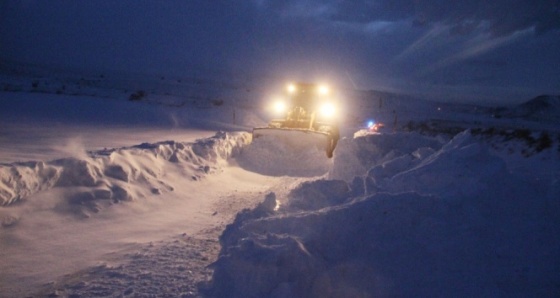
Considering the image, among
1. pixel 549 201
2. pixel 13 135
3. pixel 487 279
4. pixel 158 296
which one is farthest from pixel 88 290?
pixel 13 135

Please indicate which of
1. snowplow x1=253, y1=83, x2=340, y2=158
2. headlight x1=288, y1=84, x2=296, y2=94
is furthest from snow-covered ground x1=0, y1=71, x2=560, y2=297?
headlight x1=288, y1=84, x2=296, y2=94

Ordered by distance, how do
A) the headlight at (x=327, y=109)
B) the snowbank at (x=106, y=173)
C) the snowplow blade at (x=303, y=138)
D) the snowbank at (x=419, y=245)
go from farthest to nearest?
the headlight at (x=327, y=109), the snowplow blade at (x=303, y=138), the snowbank at (x=106, y=173), the snowbank at (x=419, y=245)

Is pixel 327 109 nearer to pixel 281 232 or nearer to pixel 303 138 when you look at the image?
pixel 303 138

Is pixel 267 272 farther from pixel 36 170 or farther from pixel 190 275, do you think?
pixel 36 170

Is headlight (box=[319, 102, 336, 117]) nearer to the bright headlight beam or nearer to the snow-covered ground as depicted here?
the bright headlight beam

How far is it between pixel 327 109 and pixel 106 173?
421 inches

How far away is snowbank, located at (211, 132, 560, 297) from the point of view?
3.92 m

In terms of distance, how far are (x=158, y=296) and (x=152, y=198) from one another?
386 centimetres

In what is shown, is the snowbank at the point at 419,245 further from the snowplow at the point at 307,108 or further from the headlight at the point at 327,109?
the headlight at the point at 327,109

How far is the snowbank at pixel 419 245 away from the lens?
3916mm

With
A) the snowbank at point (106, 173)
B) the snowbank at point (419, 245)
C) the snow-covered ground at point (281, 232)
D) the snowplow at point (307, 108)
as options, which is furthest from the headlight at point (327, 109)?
the snowbank at point (419, 245)

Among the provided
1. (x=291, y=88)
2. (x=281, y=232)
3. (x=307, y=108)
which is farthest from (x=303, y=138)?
(x=281, y=232)

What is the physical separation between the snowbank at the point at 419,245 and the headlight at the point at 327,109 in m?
11.0

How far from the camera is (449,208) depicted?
15.6 ft
